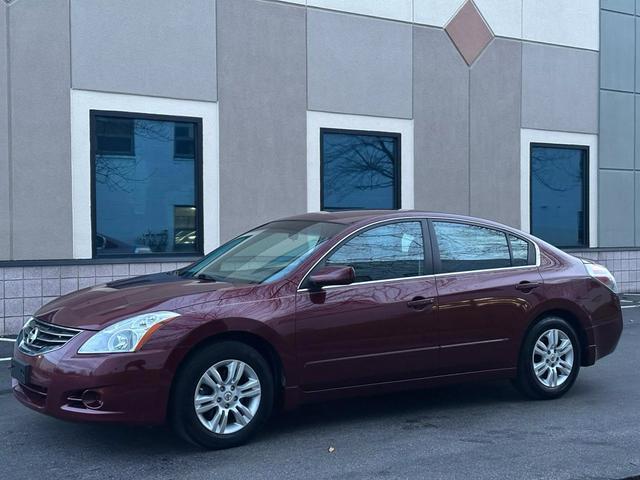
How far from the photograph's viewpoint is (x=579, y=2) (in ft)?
52.6

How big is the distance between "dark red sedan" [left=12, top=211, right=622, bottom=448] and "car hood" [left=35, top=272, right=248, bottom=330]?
1 cm

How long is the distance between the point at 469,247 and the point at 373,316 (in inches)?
48.7

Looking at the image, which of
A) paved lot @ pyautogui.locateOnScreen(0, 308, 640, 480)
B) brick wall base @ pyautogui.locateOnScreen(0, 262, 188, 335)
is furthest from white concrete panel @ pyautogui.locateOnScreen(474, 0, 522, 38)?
paved lot @ pyautogui.locateOnScreen(0, 308, 640, 480)

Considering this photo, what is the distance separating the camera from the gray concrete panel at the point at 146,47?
1118 cm

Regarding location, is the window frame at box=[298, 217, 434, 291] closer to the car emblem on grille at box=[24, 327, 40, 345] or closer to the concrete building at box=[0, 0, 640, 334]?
the car emblem on grille at box=[24, 327, 40, 345]

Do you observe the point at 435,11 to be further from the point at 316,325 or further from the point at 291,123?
the point at 316,325

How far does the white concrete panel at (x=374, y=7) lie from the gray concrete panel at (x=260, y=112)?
0.54m

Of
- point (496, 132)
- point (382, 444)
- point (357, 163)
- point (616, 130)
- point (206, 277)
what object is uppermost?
point (616, 130)

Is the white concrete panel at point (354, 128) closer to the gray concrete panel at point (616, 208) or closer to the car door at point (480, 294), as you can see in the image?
the gray concrete panel at point (616, 208)

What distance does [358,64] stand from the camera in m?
13.4

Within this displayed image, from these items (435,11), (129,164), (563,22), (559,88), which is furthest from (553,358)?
(563,22)

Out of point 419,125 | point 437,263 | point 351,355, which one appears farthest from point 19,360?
point 419,125

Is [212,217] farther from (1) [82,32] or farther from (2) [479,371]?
(2) [479,371]

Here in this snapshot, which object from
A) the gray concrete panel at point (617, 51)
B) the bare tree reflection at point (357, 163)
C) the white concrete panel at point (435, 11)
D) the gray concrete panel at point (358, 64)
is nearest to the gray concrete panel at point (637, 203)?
the gray concrete panel at point (617, 51)
